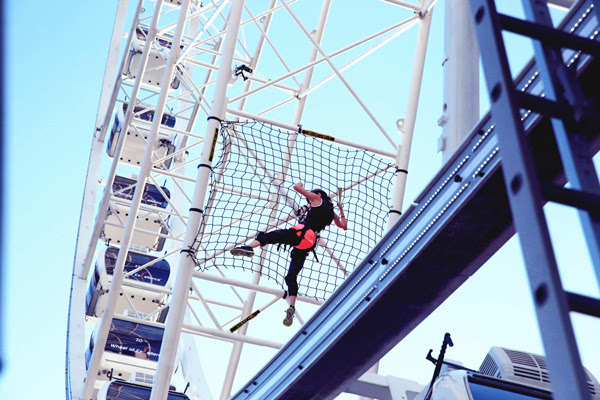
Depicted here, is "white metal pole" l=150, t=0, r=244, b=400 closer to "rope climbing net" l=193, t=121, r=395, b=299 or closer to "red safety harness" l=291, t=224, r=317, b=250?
"rope climbing net" l=193, t=121, r=395, b=299

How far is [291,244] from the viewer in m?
8.78

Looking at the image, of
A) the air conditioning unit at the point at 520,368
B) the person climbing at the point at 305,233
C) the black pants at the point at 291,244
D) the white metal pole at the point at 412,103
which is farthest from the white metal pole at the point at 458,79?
the white metal pole at the point at 412,103

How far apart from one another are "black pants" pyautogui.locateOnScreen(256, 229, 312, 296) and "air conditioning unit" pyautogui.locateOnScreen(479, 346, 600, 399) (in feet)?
11.0

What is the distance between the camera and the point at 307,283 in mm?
8836

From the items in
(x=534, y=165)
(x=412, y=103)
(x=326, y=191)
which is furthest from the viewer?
(x=412, y=103)

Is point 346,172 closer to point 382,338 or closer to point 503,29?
point 382,338

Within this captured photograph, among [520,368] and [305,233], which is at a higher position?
[305,233]

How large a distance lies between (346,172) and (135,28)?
852 centimetres

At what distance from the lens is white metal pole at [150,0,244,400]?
798 centimetres

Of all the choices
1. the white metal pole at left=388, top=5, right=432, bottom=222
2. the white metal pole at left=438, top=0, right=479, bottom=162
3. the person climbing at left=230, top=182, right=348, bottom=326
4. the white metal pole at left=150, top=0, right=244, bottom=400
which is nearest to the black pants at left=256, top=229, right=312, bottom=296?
the person climbing at left=230, top=182, right=348, bottom=326

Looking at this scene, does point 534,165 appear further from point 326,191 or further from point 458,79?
point 326,191

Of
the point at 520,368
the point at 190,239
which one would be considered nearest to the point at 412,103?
the point at 190,239

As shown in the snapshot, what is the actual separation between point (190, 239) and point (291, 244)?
3.81 feet

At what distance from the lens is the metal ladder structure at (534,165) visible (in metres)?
2.02
